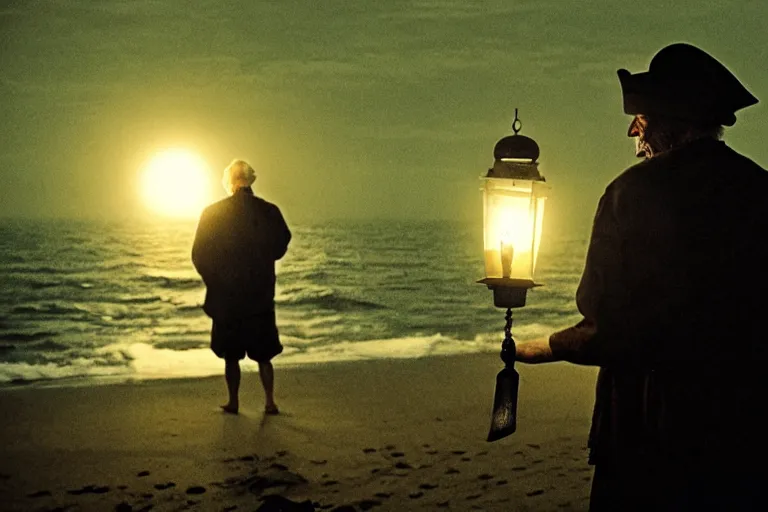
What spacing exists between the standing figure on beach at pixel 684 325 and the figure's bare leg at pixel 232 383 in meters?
5.56

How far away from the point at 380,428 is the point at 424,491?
1882 millimetres

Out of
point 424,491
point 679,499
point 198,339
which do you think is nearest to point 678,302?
point 679,499

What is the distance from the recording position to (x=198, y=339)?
18938mm

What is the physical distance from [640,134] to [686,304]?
→ 0.52 meters

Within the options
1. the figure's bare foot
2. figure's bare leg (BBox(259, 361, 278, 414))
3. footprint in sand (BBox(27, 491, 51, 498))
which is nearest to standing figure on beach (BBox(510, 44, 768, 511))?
footprint in sand (BBox(27, 491, 51, 498))

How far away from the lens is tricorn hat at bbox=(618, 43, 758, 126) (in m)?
2.40

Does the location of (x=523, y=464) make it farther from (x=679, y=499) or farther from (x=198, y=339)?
(x=198, y=339)

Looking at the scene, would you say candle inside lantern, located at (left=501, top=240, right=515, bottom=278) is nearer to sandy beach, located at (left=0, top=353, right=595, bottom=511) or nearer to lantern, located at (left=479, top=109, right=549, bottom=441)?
lantern, located at (left=479, top=109, right=549, bottom=441)

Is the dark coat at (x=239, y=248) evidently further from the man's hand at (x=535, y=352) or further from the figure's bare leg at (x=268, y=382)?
the man's hand at (x=535, y=352)

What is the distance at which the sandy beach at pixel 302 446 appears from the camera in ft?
18.4

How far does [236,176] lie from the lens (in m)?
7.51

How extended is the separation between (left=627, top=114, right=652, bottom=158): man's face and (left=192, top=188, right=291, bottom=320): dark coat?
5.18m

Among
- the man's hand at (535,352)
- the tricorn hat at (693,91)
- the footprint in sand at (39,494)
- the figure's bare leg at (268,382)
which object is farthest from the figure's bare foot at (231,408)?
the tricorn hat at (693,91)

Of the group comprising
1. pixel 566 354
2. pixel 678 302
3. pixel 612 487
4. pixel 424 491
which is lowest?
pixel 424 491
